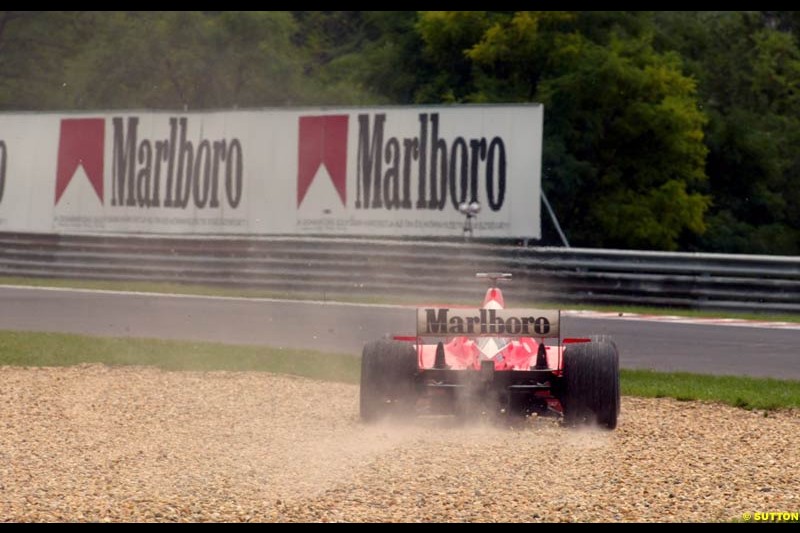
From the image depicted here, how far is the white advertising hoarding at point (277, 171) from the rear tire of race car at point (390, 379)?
49.7 feet

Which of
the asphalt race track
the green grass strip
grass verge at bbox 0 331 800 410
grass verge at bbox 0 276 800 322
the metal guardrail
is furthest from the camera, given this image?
the metal guardrail

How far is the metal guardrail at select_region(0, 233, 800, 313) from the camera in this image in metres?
20.9

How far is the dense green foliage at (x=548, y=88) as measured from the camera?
3894cm

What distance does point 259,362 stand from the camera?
14.8 metres

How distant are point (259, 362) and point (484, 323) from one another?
16.9 feet

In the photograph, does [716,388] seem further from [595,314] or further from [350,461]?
[595,314]

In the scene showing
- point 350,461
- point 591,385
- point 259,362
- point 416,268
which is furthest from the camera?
point 416,268

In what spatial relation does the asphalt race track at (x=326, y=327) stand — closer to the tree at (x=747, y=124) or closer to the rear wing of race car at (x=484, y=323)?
the rear wing of race car at (x=484, y=323)

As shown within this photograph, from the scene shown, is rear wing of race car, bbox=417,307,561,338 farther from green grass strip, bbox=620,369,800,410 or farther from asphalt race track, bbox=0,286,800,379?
asphalt race track, bbox=0,286,800,379

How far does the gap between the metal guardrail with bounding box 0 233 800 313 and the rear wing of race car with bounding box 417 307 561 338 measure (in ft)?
36.7

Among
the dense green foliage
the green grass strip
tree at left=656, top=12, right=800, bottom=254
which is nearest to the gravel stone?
the green grass strip

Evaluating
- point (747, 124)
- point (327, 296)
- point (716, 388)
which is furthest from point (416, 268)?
point (747, 124)
